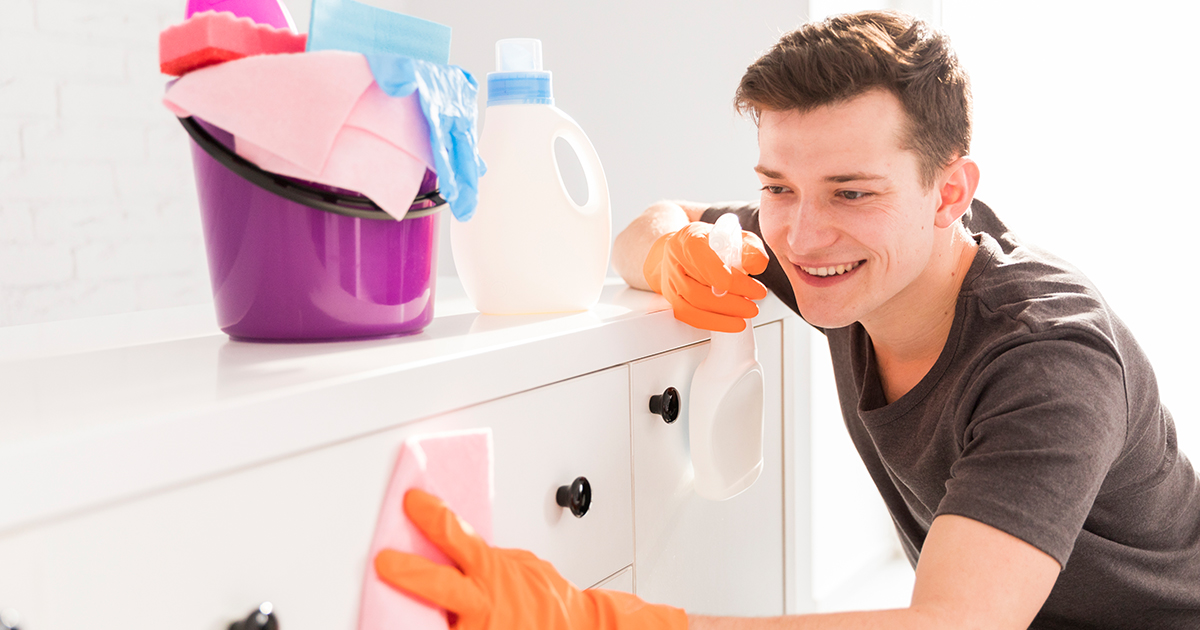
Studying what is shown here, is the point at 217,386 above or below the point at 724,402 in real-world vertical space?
above

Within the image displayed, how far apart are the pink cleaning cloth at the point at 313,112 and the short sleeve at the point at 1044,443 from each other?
1.67 feet

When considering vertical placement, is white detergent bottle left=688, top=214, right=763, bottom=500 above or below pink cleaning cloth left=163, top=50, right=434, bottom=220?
below

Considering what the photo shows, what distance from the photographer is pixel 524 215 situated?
2.69 feet

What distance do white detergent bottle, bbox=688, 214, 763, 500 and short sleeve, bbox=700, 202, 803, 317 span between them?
0.18 m

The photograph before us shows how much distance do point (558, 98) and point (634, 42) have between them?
0.19 metres

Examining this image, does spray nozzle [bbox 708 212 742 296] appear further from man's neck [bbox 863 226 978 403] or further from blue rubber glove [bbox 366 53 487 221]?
blue rubber glove [bbox 366 53 487 221]

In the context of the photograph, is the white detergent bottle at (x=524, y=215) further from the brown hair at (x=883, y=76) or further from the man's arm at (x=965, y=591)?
the man's arm at (x=965, y=591)

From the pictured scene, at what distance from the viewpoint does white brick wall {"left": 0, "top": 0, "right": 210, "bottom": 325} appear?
142cm

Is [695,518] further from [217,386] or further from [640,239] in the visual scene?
[217,386]

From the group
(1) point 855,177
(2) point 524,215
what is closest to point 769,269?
(1) point 855,177

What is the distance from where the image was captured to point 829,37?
906mm

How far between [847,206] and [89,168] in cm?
131

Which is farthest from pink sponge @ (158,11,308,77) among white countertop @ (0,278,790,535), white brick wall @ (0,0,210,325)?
white brick wall @ (0,0,210,325)

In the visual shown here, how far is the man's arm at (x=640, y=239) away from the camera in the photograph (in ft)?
3.60
